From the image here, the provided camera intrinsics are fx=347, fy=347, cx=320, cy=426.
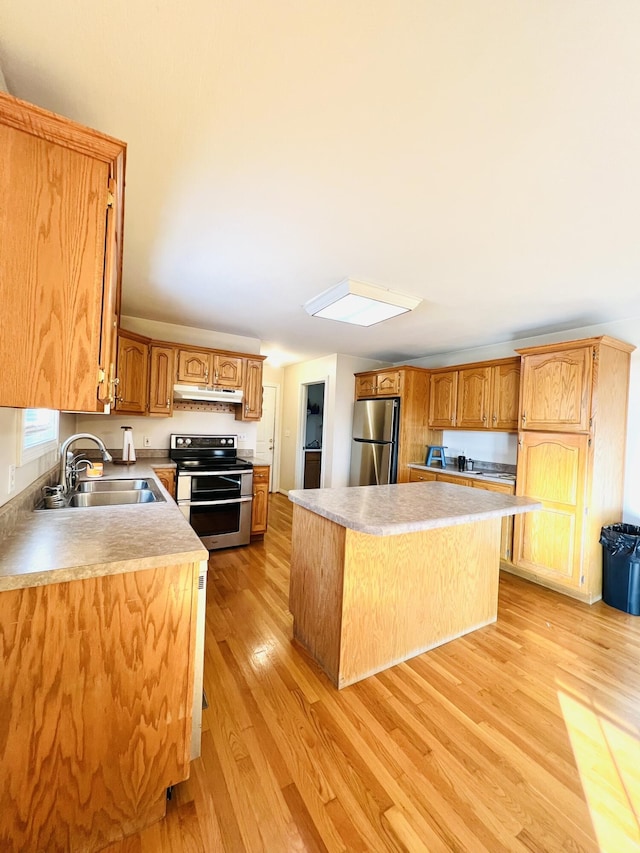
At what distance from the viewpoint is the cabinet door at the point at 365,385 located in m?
5.00

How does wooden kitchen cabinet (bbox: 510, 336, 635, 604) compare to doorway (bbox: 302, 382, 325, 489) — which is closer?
wooden kitchen cabinet (bbox: 510, 336, 635, 604)

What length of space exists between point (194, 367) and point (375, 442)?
251 centimetres

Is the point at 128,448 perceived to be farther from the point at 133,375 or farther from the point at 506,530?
the point at 506,530

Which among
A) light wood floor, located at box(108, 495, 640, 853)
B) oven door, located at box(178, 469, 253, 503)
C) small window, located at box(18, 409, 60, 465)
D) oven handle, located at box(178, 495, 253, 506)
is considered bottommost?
light wood floor, located at box(108, 495, 640, 853)

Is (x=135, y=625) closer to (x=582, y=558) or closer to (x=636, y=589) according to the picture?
(x=582, y=558)

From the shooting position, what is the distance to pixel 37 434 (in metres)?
1.97

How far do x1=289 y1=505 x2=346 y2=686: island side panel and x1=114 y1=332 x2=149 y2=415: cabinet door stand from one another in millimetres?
2178

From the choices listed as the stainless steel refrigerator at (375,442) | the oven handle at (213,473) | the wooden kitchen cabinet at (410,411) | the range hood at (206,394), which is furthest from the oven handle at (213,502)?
the wooden kitchen cabinet at (410,411)

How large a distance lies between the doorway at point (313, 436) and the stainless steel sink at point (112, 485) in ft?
11.9

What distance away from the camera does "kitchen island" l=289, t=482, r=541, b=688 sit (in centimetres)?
181

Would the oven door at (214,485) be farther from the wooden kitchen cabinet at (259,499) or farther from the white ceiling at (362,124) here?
the white ceiling at (362,124)

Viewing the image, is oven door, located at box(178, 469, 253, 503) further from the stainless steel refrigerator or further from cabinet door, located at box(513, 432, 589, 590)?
cabinet door, located at box(513, 432, 589, 590)

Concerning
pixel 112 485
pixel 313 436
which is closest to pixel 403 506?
pixel 112 485

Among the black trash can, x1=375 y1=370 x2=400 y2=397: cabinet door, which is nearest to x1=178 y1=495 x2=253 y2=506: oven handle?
x1=375 y1=370 x2=400 y2=397: cabinet door
